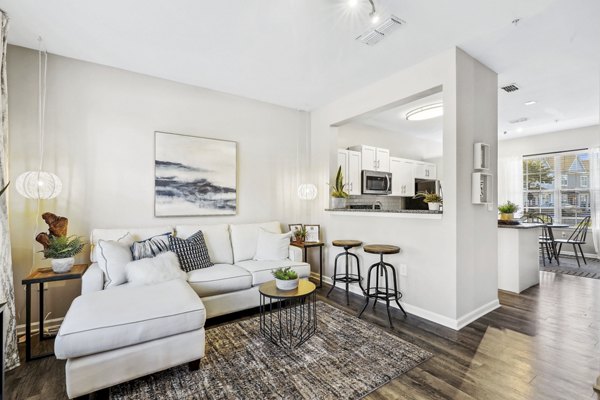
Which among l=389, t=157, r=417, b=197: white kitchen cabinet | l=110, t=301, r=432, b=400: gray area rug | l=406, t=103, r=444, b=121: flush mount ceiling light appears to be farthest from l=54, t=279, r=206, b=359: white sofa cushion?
l=389, t=157, r=417, b=197: white kitchen cabinet

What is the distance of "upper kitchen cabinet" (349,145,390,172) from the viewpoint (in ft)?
16.7

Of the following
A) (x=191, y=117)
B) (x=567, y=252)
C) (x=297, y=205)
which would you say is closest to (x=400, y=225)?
(x=297, y=205)

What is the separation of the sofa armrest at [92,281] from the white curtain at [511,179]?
7.95 m

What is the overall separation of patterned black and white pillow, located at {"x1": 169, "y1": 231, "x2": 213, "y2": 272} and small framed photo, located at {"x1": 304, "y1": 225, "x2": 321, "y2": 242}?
1.52 metres

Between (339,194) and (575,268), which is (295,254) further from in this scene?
(575,268)

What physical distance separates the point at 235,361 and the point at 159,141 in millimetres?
2589

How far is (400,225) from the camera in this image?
10.6ft

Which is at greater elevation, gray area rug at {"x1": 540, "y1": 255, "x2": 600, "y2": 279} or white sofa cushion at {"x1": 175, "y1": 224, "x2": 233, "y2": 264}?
white sofa cushion at {"x1": 175, "y1": 224, "x2": 233, "y2": 264}

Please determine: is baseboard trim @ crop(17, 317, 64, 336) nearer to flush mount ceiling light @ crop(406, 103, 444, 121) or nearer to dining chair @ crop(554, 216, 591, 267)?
flush mount ceiling light @ crop(406, 103, 444, 121)

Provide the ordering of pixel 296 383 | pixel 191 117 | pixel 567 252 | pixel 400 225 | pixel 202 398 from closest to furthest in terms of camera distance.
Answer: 1. pixel 202 398
2. pixel 296 383
3. pixel 400 225
4. pixel 191 117
5. pixel 567 252

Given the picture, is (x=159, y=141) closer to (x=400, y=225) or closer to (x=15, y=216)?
(x=15, y=216)

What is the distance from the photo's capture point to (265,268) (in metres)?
3.17

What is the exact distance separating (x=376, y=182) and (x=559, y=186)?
177 inches

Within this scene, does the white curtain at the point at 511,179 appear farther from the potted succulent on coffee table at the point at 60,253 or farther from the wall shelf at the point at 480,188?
the potted succulent on coffee table at the point at 60,253
